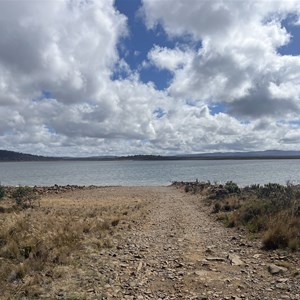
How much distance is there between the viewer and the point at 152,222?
52.6 ft

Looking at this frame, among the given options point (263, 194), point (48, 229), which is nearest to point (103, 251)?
point (48, 229)

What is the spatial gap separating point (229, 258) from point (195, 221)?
6.74m

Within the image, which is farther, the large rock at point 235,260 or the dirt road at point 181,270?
the large rock at point 235,260

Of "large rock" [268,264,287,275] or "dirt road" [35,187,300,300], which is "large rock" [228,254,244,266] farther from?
"large rock" [268,264,287,275]

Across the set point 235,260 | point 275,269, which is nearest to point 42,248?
point 235,260

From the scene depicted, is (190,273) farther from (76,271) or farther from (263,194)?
(263,194)

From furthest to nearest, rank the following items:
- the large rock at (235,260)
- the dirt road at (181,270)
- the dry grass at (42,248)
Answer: the large rock at (235,260) < the dry grass at (42,248) < the dirt road at (181,270)

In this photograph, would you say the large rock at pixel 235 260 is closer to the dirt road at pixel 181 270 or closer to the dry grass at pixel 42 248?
the dirt road at pixel 181 270

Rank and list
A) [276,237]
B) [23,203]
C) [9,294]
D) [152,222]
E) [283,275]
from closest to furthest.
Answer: [9,294]
[283,275]
[276,237]
[152,222]
[23,203]

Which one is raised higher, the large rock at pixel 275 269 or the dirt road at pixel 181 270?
the large rock at pixel 275 269

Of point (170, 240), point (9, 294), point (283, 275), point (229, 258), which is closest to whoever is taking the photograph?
point (9, 294)

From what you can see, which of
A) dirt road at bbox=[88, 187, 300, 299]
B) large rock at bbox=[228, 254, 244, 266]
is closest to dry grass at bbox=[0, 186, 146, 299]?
dirt road at bbox=[88, 187, 300, 299]

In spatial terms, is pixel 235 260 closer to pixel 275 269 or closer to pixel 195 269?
pixel 275 269

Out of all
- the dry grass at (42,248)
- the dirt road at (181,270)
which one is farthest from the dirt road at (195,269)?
the dry grass at (42,248)
